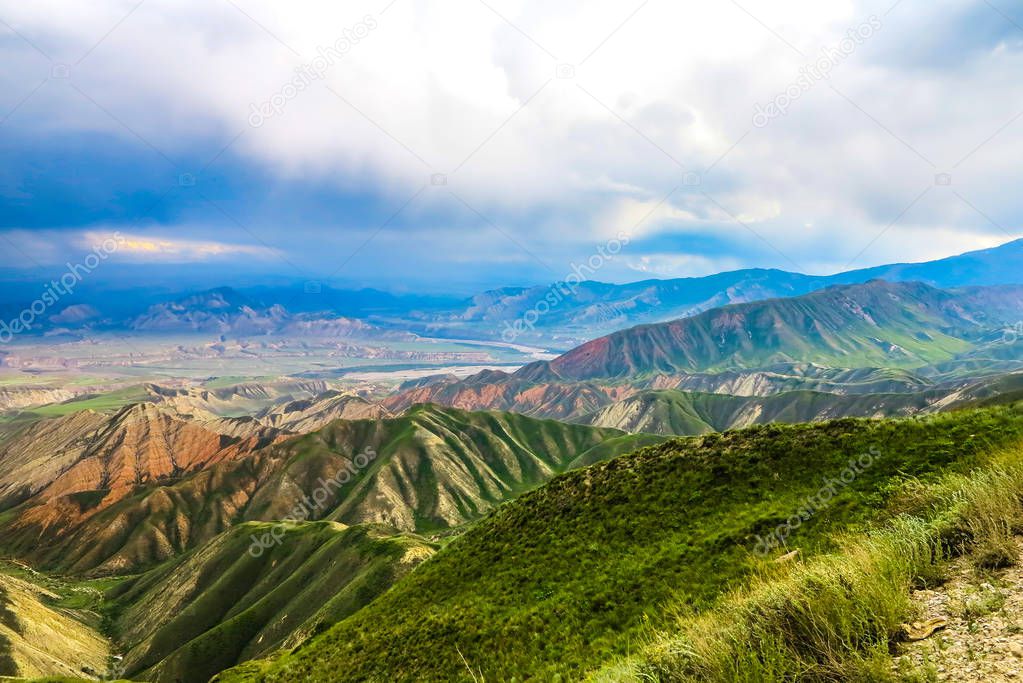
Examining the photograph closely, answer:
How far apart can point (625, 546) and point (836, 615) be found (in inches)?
919

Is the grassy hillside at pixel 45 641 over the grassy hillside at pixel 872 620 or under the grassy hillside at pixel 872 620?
over

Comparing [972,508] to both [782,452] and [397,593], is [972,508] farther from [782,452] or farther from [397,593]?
[397,593]

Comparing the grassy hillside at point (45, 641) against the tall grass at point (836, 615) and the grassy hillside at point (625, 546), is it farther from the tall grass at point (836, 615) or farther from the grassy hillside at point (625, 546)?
the tall grass at point (836, 615)

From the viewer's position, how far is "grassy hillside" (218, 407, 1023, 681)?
24.1m

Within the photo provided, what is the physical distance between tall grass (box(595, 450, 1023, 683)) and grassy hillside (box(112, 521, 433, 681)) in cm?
6078

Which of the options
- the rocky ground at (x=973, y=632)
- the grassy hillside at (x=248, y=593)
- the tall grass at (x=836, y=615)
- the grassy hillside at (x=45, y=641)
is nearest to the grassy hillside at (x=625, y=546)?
the tall grass at (x=836, y=615)

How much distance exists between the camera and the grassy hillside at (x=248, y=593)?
92.8 m

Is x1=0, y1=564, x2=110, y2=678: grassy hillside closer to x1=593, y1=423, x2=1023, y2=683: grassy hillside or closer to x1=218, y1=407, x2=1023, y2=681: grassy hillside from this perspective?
x1=218, y1=407, x2=1023, y2=681: grassy hillside

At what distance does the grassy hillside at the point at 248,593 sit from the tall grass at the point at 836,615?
60.8 m

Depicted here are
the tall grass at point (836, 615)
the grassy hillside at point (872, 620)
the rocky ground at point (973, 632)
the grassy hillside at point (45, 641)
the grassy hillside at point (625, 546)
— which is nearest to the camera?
the rocky ground at point (973, 632)

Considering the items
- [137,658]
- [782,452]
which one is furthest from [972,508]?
[137,658]

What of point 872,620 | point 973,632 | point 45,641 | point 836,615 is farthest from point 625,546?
point 45,641

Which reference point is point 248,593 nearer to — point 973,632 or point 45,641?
point 45,641

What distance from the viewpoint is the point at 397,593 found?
4159cm
